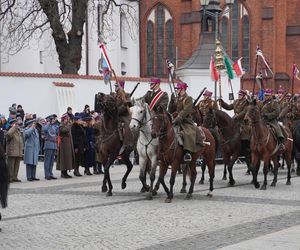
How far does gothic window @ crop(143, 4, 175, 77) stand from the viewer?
50938 mm

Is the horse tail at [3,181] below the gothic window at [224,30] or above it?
below

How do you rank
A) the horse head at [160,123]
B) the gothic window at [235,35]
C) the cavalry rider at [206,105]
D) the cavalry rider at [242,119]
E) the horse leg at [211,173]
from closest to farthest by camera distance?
the horse head at [160,123] < the horse leg at [211,173] < the cavalry rider at [206,105] < the cavalry rider at [242,119] < the gothic window at [235,35]

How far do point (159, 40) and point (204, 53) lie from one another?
1774cm

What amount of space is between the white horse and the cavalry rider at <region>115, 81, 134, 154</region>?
859mm

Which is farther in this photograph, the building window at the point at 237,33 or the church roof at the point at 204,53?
the building window at the point at 237,33

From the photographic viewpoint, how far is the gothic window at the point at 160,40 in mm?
50938

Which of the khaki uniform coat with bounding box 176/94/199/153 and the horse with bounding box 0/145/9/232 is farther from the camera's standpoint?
the khaki uniform coat with bounding box 176/94/199/153

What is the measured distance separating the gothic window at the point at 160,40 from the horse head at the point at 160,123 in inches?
1420

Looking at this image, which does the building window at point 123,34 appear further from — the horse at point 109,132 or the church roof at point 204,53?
the horse at point 109,132

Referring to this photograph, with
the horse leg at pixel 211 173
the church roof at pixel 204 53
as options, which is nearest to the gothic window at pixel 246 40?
the church roof at pixel 204 53

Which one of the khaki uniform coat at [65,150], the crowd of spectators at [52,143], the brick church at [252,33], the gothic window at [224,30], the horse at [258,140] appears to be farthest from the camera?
the gothic window at [224,30]

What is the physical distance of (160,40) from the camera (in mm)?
51219

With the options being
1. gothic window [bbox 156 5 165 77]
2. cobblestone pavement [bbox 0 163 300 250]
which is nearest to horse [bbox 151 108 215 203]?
cobblestone pavement [bbox 0 163 300 250]

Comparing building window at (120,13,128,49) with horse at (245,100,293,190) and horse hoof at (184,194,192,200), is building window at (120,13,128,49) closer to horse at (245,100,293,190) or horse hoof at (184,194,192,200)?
horse at (245,100,293,190)
